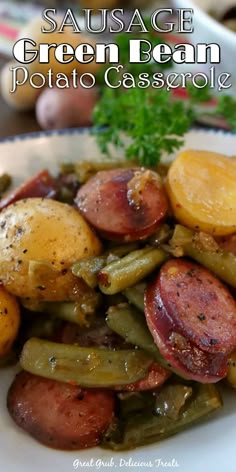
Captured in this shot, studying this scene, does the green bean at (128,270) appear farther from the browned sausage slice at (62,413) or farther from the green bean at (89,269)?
the browned sausage slice at (62,413)

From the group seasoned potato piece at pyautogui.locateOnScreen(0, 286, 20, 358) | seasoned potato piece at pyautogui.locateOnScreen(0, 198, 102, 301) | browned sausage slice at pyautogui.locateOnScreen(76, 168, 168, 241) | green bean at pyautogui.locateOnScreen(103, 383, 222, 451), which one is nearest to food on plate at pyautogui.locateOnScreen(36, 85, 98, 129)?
browned sausage slice at pyautogui.locateOnScreen(76, 168, 168, 241)

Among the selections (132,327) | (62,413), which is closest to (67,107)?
(132,327)

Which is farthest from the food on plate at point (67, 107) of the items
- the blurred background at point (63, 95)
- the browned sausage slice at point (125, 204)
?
the browned sausage slice at point (125, 204)

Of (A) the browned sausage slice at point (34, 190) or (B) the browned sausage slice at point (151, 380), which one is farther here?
(A) the browned sausage slice at point (34, 190)

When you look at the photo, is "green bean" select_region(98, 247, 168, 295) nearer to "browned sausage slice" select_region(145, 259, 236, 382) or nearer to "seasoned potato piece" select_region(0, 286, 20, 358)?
"browned sausage slice" select_region(145, 259, 236, 382)

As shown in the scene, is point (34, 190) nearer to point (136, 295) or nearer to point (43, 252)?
point (43, 252)

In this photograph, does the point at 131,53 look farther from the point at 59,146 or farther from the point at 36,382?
the point at 36,382
